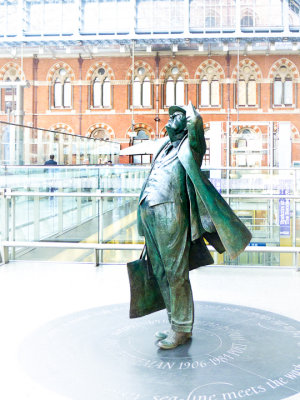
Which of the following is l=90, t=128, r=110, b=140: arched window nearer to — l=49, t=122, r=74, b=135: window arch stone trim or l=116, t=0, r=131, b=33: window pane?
l=49, t=122, r=74, b=135: window arch stone trim

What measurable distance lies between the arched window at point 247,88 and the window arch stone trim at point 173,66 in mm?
2750

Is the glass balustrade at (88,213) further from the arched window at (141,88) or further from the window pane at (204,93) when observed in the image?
the window pane at (204,93)

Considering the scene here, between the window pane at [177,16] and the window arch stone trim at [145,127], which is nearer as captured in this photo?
the window pane at [177,16]

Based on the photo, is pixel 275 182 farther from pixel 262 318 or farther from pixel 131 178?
pixel 262 318

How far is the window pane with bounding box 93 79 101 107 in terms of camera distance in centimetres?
2428

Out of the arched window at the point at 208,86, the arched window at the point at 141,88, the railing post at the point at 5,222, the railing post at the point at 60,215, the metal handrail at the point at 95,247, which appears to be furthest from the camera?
the arched window at the point at 141,88

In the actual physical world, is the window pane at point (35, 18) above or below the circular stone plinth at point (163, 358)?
above

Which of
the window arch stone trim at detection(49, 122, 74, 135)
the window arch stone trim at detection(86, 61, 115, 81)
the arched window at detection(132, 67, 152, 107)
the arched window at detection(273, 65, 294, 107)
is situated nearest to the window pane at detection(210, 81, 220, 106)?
the arched window at detection(273, 65, 294, 107)

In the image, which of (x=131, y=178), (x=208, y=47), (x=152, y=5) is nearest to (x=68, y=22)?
(x=152, y=5)

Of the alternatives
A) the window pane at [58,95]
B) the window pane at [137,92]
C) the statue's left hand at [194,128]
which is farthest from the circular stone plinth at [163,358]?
the window pane at [58,95]

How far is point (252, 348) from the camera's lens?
8.96 feet

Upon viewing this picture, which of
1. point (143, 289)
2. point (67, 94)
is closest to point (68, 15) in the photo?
point (67, 94)

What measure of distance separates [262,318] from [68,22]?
18.9m

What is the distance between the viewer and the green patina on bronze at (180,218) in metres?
2.68
